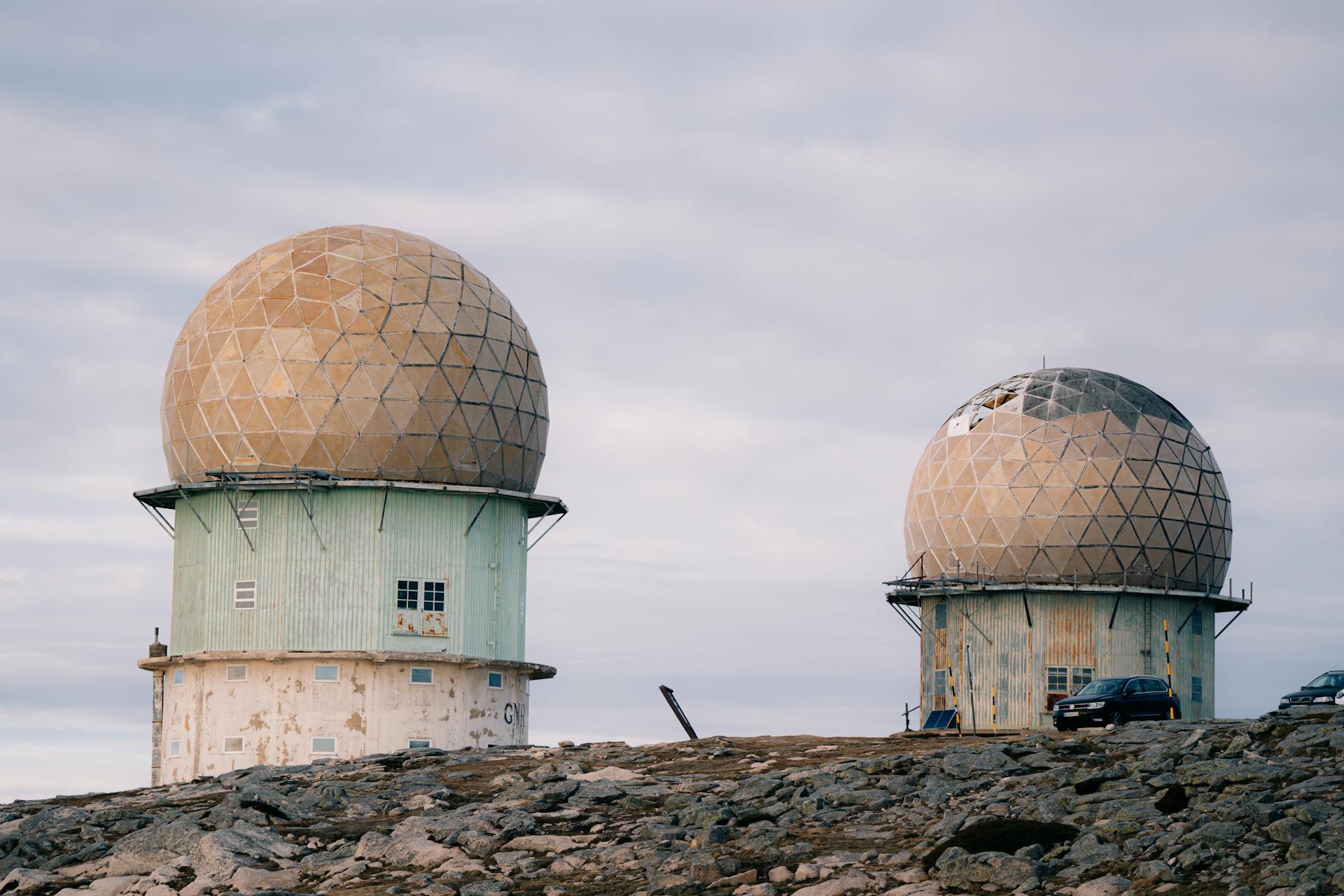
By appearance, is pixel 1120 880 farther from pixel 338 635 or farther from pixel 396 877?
pixel 338 635

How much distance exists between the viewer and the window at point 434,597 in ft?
149

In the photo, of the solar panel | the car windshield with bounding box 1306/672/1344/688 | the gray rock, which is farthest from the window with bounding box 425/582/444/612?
the gray rock

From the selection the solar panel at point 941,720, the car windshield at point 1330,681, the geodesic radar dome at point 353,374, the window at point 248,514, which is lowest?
the solar panel at point 941,720

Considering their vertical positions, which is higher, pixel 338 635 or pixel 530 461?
pixel 530 461

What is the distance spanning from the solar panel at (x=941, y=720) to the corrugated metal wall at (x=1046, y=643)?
209 centimetres

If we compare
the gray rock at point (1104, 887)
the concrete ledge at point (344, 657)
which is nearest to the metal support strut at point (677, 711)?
the concrete ledge at point (344, 657)

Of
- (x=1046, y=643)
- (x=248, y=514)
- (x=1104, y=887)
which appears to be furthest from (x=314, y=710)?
(x=1104, y=887)

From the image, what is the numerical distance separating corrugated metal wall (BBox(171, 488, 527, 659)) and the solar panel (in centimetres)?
1251

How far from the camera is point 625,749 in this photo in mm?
37719

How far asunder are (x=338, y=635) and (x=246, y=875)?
17.0 metres

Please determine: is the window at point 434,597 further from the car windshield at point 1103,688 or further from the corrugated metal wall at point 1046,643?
the corrugated metal wall at point 1046,643

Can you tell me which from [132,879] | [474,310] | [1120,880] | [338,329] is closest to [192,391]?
[338,329]

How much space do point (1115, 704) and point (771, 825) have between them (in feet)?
44.8

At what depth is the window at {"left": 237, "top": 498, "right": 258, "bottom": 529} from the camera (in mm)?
45500
